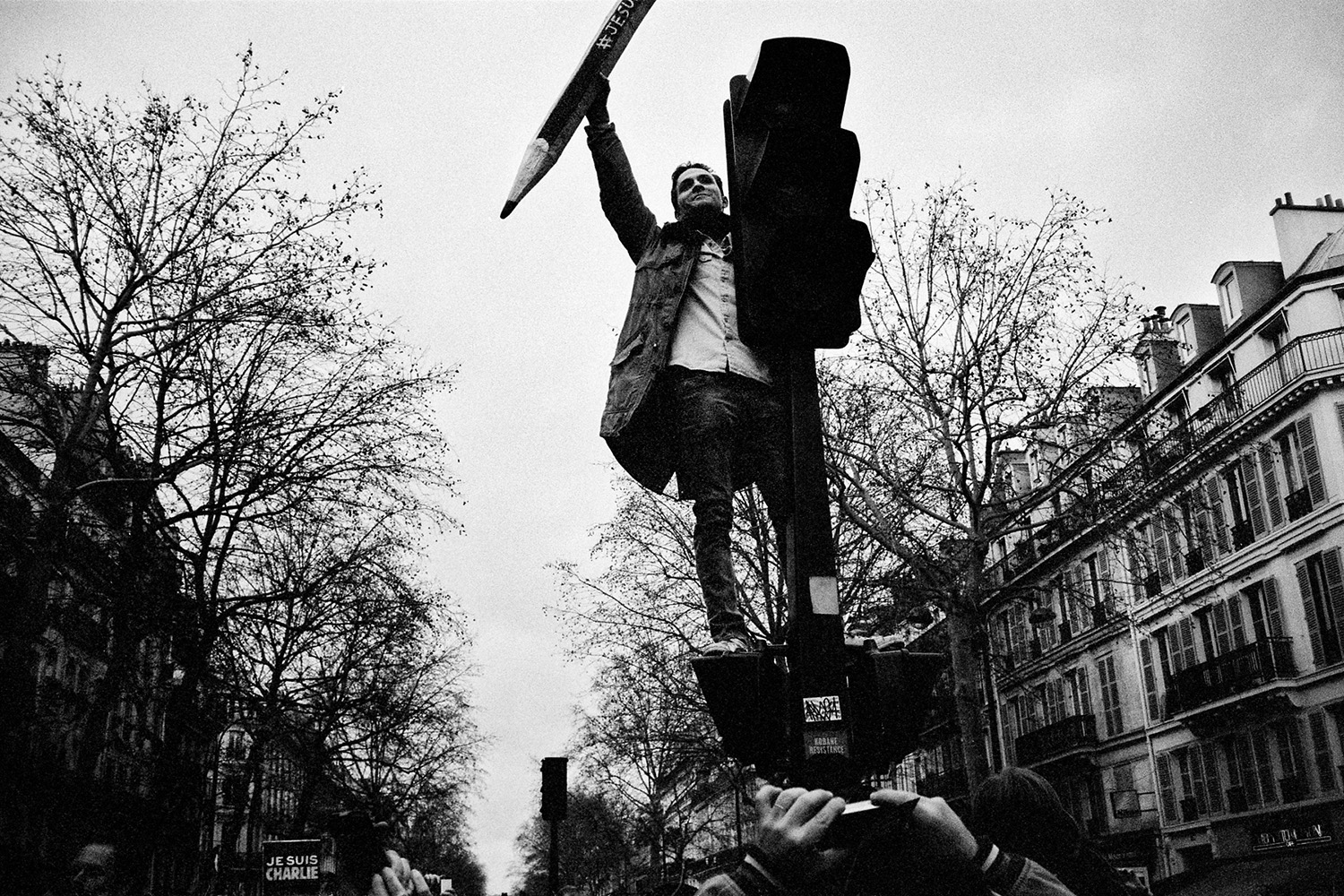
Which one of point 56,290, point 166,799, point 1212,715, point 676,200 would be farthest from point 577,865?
point 676,200

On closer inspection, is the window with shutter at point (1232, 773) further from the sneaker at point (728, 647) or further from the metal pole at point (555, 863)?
the sneaker at point (728, 647)

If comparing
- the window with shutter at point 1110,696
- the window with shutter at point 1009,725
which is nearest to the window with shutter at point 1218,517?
the window with shutter at point 1110,696

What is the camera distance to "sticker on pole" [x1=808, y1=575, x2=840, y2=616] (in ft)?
7.62

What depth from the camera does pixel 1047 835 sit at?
8.72 ft

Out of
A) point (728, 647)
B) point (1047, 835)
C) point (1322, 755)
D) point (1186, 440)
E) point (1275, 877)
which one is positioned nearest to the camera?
point (1047, 835)

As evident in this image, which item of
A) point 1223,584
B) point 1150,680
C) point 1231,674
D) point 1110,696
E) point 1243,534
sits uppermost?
point 1243,534

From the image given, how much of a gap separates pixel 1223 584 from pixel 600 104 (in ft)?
115

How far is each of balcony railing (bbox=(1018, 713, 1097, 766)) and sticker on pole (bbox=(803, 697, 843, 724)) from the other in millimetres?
43764

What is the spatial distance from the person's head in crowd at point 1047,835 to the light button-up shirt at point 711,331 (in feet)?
4.59

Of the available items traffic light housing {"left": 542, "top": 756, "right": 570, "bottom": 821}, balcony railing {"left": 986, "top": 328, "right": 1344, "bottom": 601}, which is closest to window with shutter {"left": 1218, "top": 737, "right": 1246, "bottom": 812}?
balcony railing {"left": 986, "top": 328, "right": 1344, "bottom": 601}

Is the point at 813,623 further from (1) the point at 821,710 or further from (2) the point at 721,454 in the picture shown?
(2) the point at 721,454

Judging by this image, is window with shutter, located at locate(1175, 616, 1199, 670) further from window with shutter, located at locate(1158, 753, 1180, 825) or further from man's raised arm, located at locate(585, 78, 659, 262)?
man's raised arm, located at locate(585, 78, 659, 262)

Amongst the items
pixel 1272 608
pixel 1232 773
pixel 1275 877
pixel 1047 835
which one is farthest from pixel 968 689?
pixel 1047 835

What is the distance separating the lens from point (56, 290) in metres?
19.6
